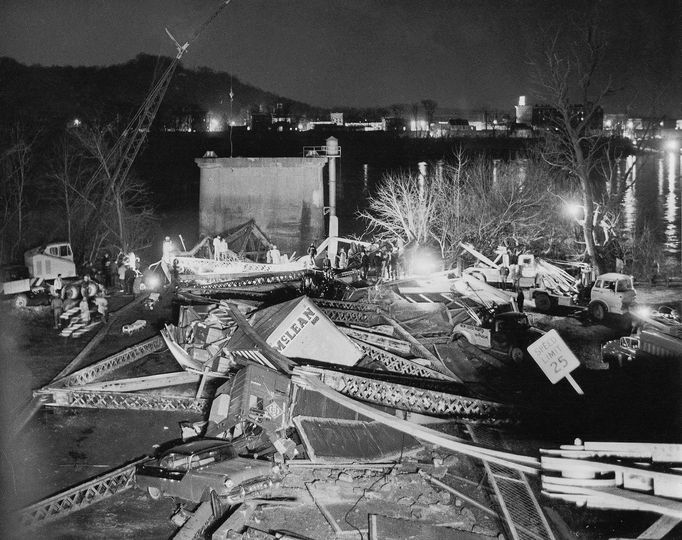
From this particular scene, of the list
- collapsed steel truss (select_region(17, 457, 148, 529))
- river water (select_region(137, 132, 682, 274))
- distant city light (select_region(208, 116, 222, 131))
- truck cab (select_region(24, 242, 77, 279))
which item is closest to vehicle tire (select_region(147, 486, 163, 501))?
collapsed steel truss (select_region(17, 457, 148, 529))

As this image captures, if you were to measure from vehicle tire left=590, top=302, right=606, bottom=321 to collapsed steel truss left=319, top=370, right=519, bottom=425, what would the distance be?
29.2 feet

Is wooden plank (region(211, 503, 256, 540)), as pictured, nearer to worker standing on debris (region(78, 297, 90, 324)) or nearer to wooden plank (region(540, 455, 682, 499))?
wooden plank (region(540, 455, 682, 499))

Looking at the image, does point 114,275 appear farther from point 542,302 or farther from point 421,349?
point 542,302

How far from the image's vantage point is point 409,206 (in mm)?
35031

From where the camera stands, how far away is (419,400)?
421 inches

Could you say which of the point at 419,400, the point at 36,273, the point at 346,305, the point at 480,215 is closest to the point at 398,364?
the point at 419,400

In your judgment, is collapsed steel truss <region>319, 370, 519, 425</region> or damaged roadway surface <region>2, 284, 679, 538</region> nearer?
damaged roadway surface <region>2, 284, 679, 538</region>

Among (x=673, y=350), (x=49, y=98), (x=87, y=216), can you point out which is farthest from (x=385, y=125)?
(x=673, y=350)

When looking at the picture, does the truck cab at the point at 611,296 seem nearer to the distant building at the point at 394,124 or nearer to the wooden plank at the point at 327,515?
the wooden plank at the point at 327,515

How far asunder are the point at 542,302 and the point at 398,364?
30.0 feet

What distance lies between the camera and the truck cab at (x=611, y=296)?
60.0 feet

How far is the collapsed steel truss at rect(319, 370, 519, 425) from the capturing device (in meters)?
10.4

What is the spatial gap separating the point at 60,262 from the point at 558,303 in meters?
20.3

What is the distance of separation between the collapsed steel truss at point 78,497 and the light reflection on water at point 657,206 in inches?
1114
